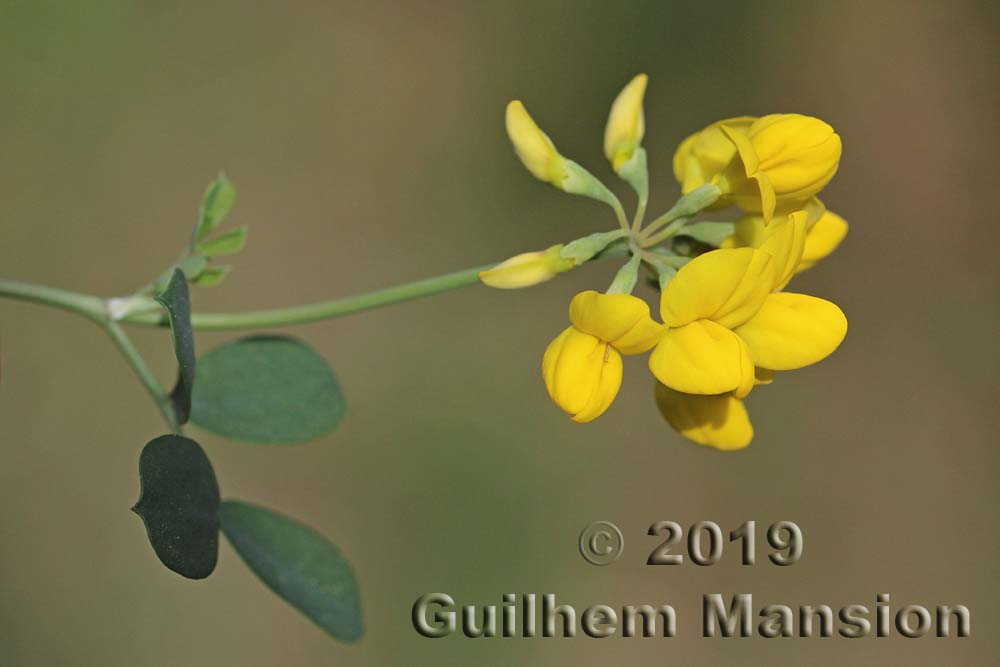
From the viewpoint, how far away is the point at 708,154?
1.24 metres

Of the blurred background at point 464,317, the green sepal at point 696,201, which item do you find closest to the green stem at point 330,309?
the green sepal at point 696,201

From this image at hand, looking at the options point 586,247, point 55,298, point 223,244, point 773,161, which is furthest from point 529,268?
point 55,298

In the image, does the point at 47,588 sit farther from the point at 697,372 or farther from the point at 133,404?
the point at 697,372

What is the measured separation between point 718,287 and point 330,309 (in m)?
0.42

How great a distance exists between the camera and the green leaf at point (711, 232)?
4.01 feet

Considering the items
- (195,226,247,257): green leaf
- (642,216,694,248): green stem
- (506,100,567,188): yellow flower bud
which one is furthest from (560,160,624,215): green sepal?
(195,226,247,257): green leaf

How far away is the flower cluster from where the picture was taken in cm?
110

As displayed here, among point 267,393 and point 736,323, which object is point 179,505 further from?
point 736,323

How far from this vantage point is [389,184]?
345 centimetres

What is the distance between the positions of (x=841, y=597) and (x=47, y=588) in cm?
222

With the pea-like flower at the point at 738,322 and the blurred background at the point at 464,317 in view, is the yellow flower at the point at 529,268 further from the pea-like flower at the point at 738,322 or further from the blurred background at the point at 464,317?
the blurred background at the point at 464,317

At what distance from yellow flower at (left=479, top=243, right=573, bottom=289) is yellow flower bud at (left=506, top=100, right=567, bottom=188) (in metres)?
0.16

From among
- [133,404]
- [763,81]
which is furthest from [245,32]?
[763,81]
